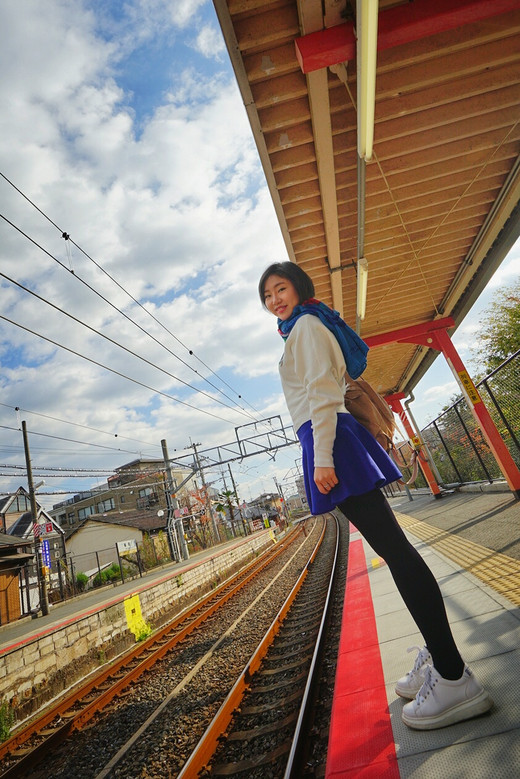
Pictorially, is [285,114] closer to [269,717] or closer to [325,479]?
[325,479]

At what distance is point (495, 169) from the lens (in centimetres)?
471

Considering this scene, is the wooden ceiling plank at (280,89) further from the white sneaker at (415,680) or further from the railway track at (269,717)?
the railway track at (269,717)

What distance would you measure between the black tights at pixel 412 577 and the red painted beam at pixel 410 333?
23.9 feet

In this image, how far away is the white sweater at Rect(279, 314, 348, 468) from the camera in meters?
1.56

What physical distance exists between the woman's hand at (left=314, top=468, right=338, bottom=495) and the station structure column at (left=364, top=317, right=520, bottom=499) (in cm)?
674

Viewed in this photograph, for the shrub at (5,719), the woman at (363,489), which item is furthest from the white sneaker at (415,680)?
the shrub at (5,719)

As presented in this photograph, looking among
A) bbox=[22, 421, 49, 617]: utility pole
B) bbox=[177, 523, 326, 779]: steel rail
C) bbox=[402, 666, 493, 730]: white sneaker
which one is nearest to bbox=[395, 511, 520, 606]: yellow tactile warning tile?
bbox=[402, 666, 493, 730]: white sneaker

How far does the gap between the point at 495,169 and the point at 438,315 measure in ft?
11.9

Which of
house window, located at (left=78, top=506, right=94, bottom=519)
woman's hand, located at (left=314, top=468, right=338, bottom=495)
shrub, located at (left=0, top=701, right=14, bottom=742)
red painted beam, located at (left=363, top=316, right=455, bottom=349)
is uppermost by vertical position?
house window, located at (left=78, top=506, right=94, bottom=519)

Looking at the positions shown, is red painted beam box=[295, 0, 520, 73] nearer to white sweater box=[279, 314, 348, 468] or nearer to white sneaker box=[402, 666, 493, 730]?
white sweater box=[279, 314, 348, 468]

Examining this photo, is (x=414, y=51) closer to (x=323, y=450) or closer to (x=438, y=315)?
(x=323, y=450)

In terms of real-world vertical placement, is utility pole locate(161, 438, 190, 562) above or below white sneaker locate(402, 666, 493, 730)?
above

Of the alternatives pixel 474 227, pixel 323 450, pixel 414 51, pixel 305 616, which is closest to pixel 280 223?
pixel 414 51

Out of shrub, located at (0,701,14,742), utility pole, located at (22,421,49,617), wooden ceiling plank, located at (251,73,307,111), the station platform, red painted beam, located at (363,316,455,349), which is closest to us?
the station platform
